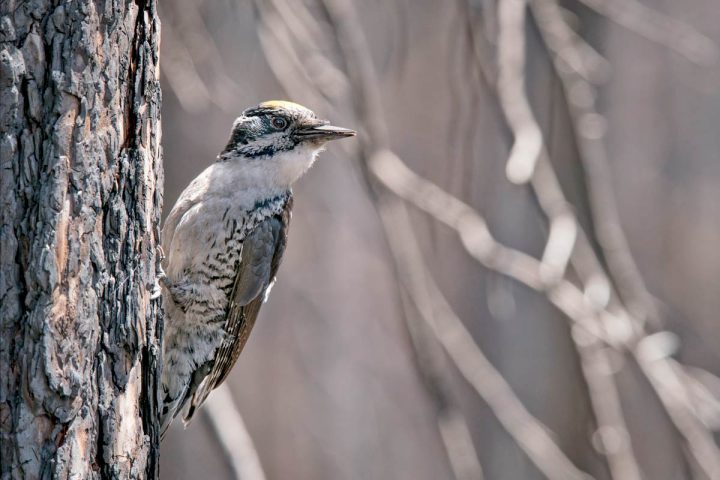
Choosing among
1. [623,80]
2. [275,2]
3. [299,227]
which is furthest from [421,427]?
[275,2]

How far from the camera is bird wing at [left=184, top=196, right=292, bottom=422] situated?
3324 millimetres

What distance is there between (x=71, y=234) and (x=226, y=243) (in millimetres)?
1318

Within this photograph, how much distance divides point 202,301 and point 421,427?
4.74 m

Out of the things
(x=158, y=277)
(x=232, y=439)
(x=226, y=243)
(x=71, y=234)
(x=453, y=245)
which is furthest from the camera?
(x=453, y=245)

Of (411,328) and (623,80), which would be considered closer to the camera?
(411,328)

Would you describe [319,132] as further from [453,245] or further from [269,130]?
[453,245]

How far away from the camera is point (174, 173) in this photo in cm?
677

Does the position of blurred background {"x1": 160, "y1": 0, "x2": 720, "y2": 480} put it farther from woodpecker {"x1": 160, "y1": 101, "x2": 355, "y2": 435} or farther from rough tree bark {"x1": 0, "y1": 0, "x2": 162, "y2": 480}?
rough tree bark {"x1": 0, "y1": 0, "x2": 162, "y2": 480}

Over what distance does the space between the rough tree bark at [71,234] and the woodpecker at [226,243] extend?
41.4 inches

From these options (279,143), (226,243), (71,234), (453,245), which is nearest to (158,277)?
(226,243)

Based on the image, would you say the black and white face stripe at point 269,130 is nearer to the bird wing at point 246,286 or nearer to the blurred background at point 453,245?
the bird wing at point 246,286

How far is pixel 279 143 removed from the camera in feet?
10.9

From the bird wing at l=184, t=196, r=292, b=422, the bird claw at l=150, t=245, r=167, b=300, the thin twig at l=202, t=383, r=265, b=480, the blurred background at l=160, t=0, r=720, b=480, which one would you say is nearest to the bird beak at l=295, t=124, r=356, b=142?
the bird wing at l=184, t=196, r=292, b=422

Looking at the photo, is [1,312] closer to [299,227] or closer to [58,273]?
[58,273]
